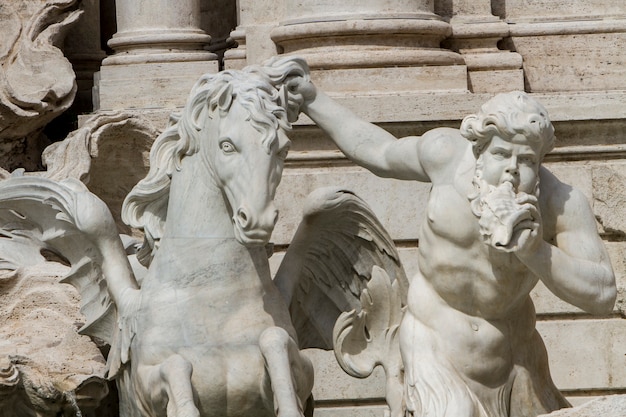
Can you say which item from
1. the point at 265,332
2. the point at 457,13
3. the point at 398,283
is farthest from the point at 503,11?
the point at 265,332

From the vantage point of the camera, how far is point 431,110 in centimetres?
906

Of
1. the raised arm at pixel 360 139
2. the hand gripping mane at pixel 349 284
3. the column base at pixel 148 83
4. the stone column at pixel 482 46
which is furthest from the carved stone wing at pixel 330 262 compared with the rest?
the column base at pixel 148 83

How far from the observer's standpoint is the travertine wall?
29.8ft

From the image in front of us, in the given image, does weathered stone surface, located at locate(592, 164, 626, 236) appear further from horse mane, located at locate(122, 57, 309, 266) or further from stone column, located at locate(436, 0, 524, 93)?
horse mane, located at locate(122, 57, 309, 266)

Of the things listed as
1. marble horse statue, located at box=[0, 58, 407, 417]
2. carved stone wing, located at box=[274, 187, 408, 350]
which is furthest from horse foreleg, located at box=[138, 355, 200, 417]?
carved stone wing, located at box=[274, 187, 408, 350]

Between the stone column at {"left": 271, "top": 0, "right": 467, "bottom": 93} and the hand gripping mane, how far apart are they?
195cm

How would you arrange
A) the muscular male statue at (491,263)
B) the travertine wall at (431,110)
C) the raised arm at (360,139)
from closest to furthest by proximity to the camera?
the muscular male statue at (491,263) < the raised arm at (360,139) < the travertine wall at (431,110)

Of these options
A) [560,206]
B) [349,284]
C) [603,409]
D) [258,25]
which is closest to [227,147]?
[349,284]

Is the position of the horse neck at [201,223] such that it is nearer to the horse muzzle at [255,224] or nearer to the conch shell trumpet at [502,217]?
the horse muzzle at [255,224]

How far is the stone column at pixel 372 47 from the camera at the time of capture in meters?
9.21

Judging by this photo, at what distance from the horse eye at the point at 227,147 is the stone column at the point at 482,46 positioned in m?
3.04

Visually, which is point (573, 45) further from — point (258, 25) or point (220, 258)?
point (220, 258)

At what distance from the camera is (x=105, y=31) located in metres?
11.3

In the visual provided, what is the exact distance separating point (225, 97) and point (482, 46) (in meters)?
3.15
